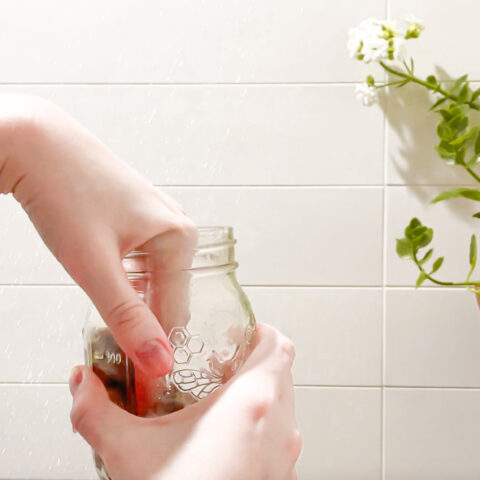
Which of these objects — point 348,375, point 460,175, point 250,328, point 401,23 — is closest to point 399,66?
point 401,23

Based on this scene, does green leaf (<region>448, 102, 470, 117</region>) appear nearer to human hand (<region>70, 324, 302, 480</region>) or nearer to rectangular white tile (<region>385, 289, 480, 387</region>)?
rectangular white tile (<region>385, 289, 480, 387</region>)

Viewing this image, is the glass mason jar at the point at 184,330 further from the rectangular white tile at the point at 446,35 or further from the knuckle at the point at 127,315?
the rectangular white tile at the point at 446,35

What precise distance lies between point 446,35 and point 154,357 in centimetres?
75

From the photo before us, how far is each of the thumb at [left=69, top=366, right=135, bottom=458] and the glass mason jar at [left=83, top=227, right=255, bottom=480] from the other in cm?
2

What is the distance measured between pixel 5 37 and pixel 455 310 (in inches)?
32.0

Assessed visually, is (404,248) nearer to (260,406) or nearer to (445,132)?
(445,132)

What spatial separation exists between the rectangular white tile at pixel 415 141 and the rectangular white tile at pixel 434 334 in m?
0.18

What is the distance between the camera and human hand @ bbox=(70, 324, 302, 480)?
442 mm

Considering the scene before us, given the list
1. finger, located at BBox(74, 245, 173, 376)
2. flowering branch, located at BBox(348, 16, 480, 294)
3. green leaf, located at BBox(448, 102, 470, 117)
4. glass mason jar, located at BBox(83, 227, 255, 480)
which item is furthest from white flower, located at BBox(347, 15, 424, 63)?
finger, located at BBox(74, 245, 173, 376)

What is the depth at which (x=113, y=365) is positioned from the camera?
48 cm

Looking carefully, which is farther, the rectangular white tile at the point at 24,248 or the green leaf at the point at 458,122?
the rectangular white tile at the point at 24,248

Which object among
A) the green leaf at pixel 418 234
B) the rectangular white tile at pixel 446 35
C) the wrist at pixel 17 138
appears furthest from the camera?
the rectangular white tile at pixel 446 35

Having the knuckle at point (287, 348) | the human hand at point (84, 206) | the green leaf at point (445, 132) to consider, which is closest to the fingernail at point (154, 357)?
the human hand at point (84, 206)

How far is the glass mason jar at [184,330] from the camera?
47 centimetres
